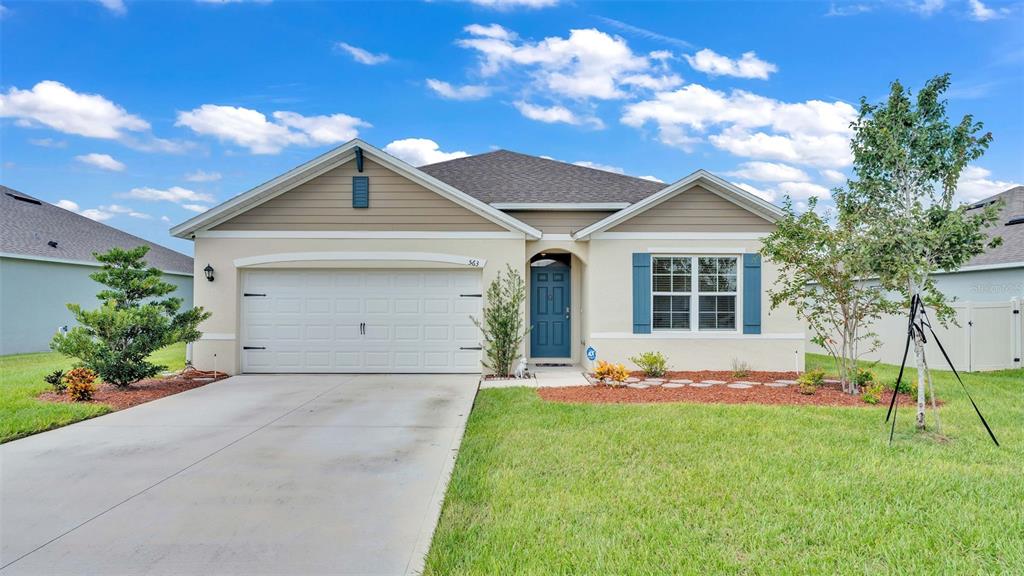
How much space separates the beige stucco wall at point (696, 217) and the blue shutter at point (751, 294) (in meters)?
0.68

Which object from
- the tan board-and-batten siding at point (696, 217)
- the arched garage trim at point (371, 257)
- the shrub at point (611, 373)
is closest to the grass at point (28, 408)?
the arched garage trim at point (371, 257)

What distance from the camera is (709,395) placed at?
323 inches

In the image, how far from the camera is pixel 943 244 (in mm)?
5914

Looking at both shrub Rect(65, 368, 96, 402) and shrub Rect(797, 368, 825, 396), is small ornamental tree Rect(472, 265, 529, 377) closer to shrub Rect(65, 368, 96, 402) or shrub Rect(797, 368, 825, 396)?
shrub Rect(797, 368, 825, 396)

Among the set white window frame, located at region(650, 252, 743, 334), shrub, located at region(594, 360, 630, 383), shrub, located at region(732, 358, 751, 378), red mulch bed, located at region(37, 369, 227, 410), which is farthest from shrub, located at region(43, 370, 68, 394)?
shrub, located at region(732, 358, 751, 378)

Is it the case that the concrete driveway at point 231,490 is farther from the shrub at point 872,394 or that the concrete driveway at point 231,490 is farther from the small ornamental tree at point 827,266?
the shrub at point 872,394

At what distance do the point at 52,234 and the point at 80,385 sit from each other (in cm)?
1234

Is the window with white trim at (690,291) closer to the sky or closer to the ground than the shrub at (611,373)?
closer to the sky

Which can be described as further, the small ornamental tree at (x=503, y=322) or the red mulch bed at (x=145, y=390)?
the small ornamental tree at (x=503, y=322)

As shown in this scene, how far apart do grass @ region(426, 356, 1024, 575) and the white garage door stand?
4.32 meters

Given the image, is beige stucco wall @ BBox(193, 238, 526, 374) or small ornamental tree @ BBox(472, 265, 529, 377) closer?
small ornamental tree @ BBox(472, 265, 529, 377)

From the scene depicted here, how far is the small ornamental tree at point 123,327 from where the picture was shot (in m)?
8.41

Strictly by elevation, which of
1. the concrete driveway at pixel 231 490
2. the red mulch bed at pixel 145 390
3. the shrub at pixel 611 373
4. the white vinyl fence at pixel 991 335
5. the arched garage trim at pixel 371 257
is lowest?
the concrete driveway at pixel 231 490

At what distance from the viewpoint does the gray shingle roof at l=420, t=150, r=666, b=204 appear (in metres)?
12.3
